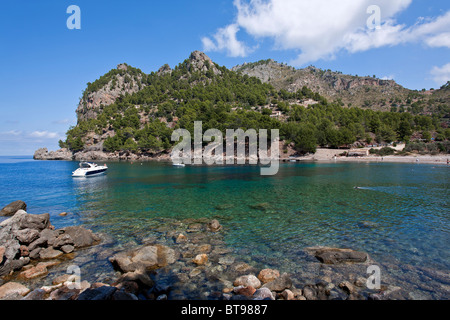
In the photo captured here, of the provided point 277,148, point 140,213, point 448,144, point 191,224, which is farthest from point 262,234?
point 448,144

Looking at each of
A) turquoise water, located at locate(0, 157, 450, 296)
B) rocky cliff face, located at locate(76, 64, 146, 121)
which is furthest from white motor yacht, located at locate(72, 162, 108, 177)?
rocky cliff face, located at locate(76, 64, 146, 121)

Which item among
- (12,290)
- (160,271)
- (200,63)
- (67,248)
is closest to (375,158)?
(160,271)

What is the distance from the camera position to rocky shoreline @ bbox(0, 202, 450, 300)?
24.3 ft

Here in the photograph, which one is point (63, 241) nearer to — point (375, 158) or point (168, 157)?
point (375, 158)

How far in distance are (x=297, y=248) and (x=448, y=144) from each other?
10339 cm

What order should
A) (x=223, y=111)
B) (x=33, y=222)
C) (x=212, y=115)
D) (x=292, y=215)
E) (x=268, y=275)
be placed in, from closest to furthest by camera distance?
(x=268, y=275) < (x=33, y=222) < (x=292, y=215) < (x=212, y=115) < (x=223, y=111)

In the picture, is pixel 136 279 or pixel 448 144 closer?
pixel 136 279

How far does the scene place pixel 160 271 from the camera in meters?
9.12

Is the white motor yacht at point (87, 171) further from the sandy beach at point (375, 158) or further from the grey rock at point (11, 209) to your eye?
the sandy beach at point (375, 158)

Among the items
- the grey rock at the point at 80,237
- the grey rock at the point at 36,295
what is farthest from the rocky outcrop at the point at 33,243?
the grey rock at the point at 36,295

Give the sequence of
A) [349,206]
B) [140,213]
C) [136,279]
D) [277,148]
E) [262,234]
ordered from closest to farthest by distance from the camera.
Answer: [136,279] < [262,234] < [140,213] < [349,206] < [277,148]

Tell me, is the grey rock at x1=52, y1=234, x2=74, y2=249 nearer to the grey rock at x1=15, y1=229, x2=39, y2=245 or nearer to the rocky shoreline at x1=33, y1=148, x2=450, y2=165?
the grey rock at x1=15, y1=229, x2=39, y2=245

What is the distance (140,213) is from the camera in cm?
1812
